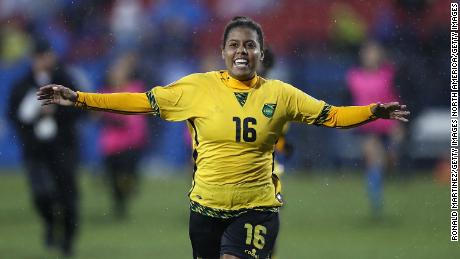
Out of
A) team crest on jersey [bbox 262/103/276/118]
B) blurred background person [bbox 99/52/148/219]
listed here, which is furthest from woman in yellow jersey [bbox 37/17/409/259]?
blurred background person [bbox 99/52/148/219]

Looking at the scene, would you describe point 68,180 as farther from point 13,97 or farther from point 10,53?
point 10,53

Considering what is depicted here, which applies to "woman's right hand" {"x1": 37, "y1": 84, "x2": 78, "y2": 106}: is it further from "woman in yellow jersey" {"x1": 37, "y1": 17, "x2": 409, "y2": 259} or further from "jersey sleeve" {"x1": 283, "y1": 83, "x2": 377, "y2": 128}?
"jersey sleeve" {"x1": 283, "y1": 83, "x2": 377, "y2": 128}

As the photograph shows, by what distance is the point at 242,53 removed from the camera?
6887 mm

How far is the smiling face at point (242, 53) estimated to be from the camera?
688 centimetres

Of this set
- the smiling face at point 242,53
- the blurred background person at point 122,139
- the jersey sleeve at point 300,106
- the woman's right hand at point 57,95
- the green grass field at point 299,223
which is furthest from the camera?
the blurred background person at point 122,139

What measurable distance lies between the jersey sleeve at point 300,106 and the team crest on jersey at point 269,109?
3.9 inches

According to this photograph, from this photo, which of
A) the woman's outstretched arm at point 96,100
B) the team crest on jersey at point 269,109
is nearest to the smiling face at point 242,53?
the team crest on jersey at point 269,109

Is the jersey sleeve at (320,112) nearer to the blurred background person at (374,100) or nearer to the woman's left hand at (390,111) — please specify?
the woman's left hand at (390,111)

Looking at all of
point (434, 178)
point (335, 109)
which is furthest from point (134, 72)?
point (335, 109)

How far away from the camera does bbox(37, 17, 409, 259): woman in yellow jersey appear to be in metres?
6.83

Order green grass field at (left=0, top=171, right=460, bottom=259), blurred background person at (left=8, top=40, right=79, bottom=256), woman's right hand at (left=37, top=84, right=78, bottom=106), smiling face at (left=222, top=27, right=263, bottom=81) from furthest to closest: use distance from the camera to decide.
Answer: blurred background person at (left=8, top=40, right=79, bottom=256), green grass field at (left=0, top=171, right=460, bottom=259), smiling face at (left=222, top=27, right=263, bottom=81), woman's right hand at (left=37, top=84, right=78, bottom=106)

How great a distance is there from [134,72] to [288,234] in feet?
13.9

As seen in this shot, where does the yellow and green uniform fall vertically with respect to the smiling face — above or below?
below

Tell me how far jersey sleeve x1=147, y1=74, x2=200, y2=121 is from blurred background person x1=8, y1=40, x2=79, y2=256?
15.5ft
